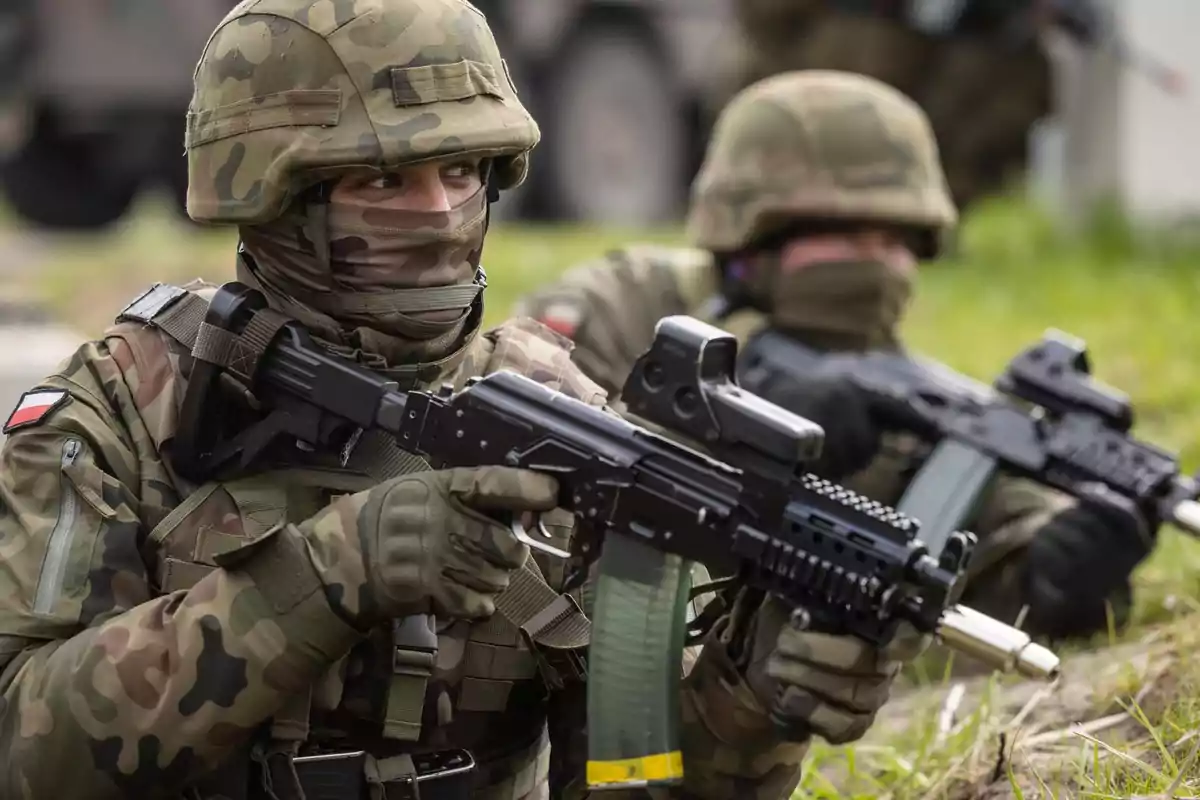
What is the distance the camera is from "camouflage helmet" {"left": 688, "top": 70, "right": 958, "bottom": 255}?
5.57 meters

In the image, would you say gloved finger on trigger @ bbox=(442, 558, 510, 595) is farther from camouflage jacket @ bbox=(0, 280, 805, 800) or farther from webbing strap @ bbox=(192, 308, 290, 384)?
webbing strap @ bbox=(192, 308, 290, 384)

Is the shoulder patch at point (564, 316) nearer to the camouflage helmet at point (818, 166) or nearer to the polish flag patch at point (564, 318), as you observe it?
the polish flag patch at point (564, 318)

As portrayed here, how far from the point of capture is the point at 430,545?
2906 millimetres

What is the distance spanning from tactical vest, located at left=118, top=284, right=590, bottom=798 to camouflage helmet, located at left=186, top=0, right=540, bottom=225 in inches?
9.5

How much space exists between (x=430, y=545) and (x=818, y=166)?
2.94 metres

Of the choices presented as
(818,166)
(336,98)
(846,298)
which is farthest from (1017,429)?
(336,98)

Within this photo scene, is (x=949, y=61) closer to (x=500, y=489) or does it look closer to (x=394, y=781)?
(x=394, y=781)

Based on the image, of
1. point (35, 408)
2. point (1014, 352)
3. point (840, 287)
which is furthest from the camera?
point (1014, 352)

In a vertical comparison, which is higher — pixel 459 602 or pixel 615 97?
pixel 459 602

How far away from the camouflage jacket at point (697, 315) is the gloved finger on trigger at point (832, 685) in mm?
2545

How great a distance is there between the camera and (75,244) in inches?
479

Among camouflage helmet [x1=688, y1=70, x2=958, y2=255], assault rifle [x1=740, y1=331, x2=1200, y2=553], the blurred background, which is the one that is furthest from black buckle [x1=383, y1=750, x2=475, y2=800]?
the blurred background

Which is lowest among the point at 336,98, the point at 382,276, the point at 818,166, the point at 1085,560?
the point at 1085,560

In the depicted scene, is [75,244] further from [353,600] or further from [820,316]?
[353,600]
